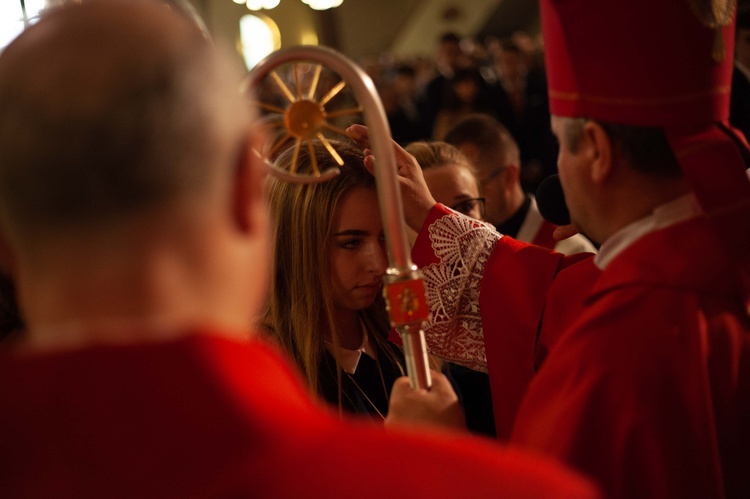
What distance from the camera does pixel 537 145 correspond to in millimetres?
7262

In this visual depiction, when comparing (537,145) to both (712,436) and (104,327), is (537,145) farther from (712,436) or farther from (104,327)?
(104,327)

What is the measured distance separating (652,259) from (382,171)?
0.49 meters

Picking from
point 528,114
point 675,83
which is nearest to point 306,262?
point 675,83

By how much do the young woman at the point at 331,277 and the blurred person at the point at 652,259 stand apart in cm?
87

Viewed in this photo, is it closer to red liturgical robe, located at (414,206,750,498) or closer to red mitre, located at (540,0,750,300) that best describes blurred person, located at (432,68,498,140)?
red mitre, located at (540,0,750,300)

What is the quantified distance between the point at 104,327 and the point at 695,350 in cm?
97

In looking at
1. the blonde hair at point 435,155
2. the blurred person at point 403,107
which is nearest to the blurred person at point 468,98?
the blurred person at point 403,107

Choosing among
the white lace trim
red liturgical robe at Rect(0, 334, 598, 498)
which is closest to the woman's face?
the white lace trim

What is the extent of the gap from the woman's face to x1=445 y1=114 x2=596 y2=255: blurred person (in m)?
1.45

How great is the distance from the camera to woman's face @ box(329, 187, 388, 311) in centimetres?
243

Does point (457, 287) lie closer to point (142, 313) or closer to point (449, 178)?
point (449, 178)

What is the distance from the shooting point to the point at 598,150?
159 centimetres

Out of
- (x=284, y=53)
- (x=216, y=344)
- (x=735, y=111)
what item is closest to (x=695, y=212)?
(x=284, y=53)

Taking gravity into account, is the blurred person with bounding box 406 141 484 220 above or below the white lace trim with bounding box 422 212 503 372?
above
